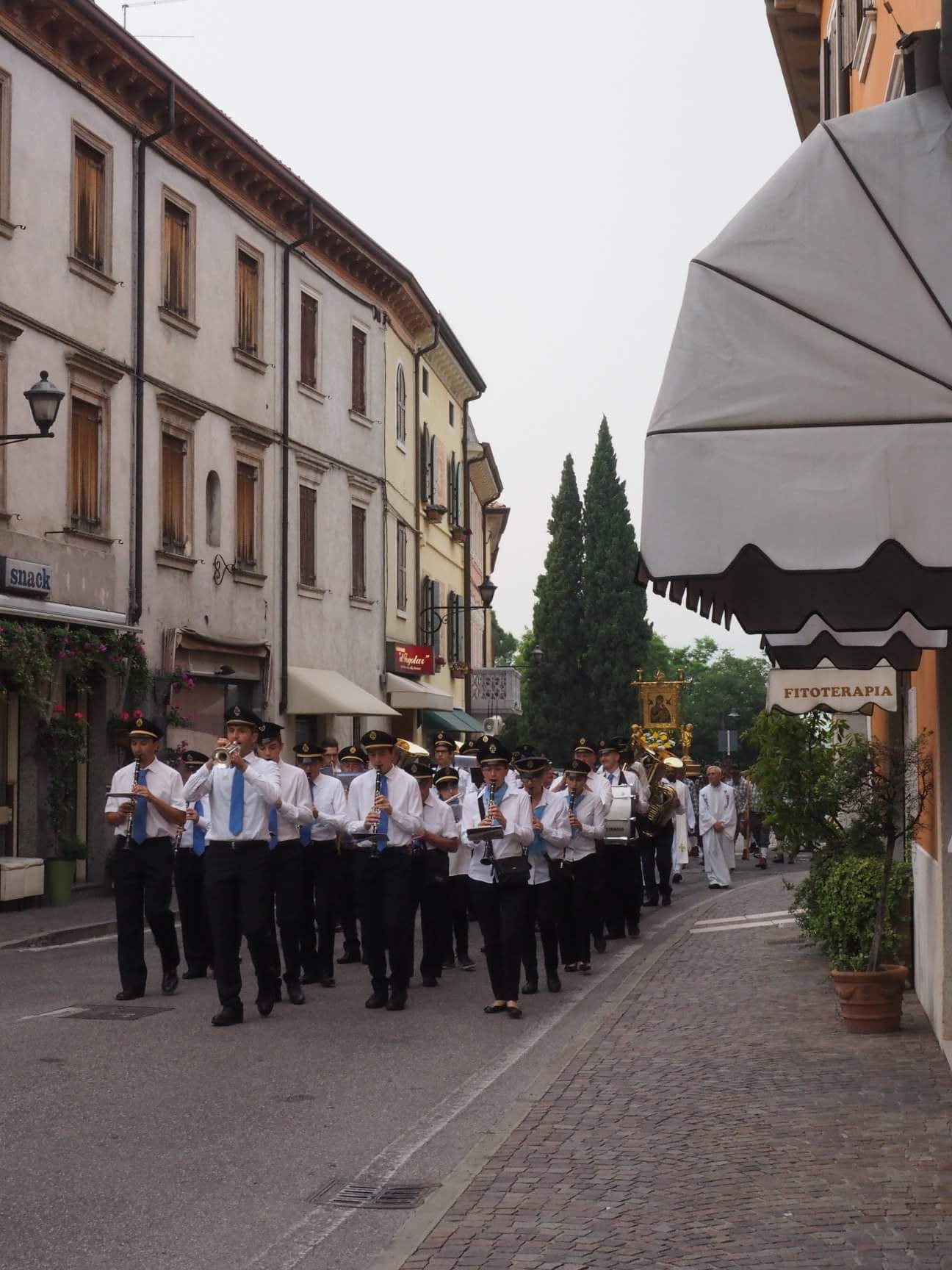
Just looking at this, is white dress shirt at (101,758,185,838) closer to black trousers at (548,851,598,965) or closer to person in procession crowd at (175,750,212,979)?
person in procession crowd at (175,750,212,979)

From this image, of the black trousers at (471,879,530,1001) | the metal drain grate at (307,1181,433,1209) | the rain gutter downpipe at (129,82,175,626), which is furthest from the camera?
the rain gutter downpipe at (129,82,175,626)

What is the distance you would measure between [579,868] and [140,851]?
3967 mm

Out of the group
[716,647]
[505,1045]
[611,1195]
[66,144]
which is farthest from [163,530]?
[716,647]

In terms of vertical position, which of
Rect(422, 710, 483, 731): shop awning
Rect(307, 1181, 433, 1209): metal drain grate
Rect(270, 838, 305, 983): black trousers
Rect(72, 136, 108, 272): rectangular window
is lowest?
Rect(307, 1181, 433, 1209): metal drain grate

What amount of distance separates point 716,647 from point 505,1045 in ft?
489

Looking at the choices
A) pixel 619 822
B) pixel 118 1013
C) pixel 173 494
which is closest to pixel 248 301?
pixel 173 494

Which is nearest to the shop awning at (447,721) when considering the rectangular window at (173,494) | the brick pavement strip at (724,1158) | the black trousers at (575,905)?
the rectangular window at (173,494)

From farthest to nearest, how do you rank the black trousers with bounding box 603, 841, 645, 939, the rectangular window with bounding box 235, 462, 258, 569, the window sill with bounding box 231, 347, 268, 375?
the rectangular window with bounding box 235, 462, 258, 569 → the window sill with bounding box 231, 347, 268, 375 → the black trousers with bounding box 603, 841, 645, 939

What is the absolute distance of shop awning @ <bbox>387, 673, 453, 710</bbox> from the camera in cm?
3797

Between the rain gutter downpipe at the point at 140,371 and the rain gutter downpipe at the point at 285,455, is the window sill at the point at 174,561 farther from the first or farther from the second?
the rain gutter downpipe at the point at 285,455

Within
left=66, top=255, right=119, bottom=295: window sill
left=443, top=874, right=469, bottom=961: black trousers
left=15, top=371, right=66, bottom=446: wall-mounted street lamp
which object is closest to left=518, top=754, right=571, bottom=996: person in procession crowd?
left=443, top=874, right=469, bottom=961: black trousers

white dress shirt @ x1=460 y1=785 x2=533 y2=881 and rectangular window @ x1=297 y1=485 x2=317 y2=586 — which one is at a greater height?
Result: rectangular window @ x1=297 y1=485 x2=317 y2=586

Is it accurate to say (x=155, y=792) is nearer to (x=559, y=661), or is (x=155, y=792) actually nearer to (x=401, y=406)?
(x=401, y=406)

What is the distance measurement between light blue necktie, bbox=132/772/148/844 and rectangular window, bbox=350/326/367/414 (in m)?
22.9
